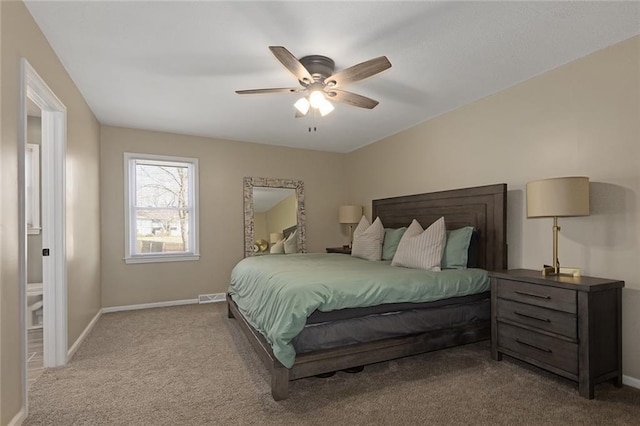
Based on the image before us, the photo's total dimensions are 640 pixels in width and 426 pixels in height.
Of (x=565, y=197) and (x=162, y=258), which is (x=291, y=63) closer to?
(x=565, y=197)

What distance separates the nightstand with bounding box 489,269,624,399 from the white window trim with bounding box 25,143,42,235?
5.25 m

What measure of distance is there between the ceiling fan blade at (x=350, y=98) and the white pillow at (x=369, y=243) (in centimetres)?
180

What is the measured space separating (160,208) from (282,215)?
6.16 feet

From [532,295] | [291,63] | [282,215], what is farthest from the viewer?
[282,215]

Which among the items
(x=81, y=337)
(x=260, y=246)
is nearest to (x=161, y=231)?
(x=260, y=246)

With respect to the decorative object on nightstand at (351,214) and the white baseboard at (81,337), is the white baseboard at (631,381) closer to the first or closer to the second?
the decorative object on nightstand at (351,214)

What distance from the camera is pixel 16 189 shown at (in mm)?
1913

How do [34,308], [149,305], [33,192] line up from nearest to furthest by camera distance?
[34,308] < [33,192] < [149,305]

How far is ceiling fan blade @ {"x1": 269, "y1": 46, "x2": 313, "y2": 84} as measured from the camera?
204 cm

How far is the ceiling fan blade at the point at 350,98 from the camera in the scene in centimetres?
279

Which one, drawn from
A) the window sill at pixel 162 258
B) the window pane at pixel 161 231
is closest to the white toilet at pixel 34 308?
the window sill at pixel 162 258

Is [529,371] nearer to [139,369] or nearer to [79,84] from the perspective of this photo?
[139,369]

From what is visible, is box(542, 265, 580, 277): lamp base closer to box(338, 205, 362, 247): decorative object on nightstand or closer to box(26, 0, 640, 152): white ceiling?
box(26, 0, 640, 152): white ceiling

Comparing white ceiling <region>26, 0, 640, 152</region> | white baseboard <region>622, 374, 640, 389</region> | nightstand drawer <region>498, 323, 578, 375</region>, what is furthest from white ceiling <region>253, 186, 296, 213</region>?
white baseboard <region>622, 374, 640, 389</region>
